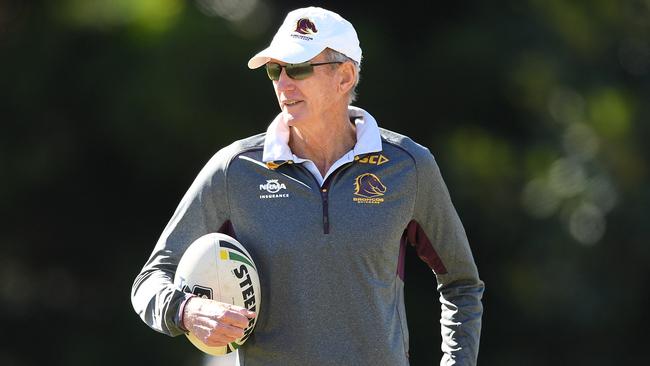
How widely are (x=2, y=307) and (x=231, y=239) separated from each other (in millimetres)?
7881

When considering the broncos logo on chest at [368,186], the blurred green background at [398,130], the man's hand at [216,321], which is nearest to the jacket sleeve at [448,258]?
the broncos logo on chest at [368,186]

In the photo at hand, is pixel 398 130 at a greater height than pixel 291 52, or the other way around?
pixel 291 52

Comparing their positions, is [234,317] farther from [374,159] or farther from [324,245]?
→ [374,159]

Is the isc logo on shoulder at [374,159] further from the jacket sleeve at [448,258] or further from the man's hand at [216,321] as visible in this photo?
the man's hand at [216,321]

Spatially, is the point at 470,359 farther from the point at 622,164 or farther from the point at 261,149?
the point at 622,164

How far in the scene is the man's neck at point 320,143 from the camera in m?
3.72

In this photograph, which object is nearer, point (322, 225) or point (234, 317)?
point (234, 317)

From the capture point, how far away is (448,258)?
382 centimetres

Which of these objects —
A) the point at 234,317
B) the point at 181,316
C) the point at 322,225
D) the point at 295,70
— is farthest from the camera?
the point at 295,70

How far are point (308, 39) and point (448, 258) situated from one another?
0.75 metres

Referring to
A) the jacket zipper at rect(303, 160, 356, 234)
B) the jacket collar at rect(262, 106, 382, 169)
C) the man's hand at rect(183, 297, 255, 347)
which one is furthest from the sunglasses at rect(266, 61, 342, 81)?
the man's hand at rect(183, 297, 255, 347)

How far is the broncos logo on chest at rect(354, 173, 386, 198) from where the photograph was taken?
12.0 ft

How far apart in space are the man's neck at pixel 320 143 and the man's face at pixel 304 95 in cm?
4

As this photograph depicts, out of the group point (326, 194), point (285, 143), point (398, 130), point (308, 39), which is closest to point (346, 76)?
point (308, 39)
